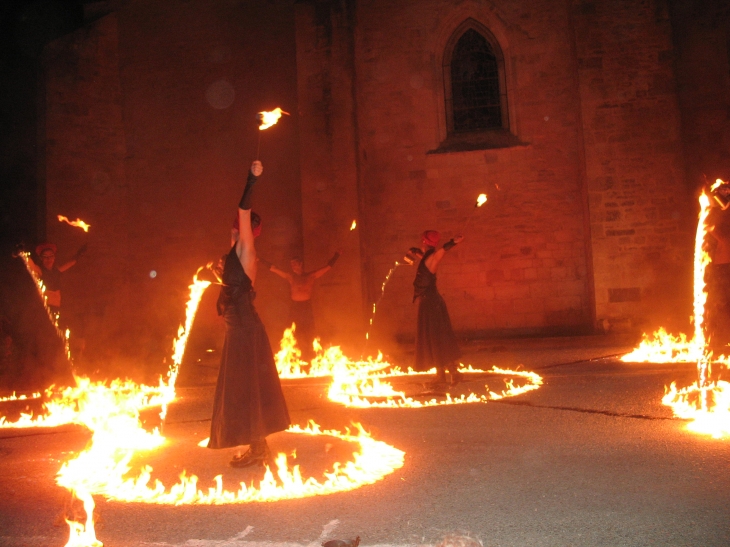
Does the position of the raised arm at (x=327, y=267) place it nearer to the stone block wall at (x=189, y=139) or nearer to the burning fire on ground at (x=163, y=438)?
the burning fire on ground at (x=163, y=438)

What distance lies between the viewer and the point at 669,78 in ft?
42.0

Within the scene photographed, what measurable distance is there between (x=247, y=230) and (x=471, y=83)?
36.9 ft

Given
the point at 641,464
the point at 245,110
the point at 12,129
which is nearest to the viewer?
the point at 641,464

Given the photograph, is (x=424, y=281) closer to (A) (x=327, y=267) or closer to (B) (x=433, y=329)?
(B) (x=433, y=329)

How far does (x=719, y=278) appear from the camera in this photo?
7871 millimetres

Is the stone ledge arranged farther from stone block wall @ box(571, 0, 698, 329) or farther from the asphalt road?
the asphalt road

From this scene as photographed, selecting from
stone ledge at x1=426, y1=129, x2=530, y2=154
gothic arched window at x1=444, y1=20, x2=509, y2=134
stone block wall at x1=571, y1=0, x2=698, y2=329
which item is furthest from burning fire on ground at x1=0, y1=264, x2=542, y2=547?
gothic arched window at x1=444, y1=20, x2=509, y2=134

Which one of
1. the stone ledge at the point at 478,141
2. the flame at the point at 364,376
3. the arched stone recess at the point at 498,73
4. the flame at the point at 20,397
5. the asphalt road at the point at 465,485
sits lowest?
the asphalt road at the point at 465,485

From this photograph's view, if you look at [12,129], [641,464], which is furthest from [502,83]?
[641,464]

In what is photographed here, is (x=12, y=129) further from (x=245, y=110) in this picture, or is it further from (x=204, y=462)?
(x=204, y=462)

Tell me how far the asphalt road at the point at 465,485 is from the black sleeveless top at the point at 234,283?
3.82ft

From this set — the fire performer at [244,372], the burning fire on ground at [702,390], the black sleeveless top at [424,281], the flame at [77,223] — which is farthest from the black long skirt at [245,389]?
the flame at [77,223]

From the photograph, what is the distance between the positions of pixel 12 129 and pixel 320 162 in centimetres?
645

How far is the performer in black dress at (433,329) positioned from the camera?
303 inches
